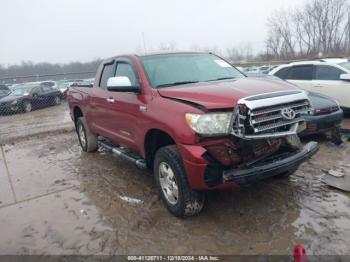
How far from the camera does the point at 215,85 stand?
388 cm

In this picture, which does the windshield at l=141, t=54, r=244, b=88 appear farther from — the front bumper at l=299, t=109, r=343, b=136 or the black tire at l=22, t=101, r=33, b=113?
the black tire at l=22, t=101, r=33, b=113

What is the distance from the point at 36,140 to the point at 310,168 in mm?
7526

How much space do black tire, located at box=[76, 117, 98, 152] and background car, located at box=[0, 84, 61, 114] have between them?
11136 mm

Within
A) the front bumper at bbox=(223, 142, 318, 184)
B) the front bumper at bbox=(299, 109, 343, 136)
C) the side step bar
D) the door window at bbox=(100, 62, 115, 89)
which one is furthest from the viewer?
the front bumper at bbox=(299, 109, 343, 136)

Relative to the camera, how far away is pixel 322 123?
6414mm

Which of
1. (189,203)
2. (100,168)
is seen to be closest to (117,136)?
(100,168)

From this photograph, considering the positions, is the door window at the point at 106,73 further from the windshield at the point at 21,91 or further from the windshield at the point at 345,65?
the windshield at the point at 21,91

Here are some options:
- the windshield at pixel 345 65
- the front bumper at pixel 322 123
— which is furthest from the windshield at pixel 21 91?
the front bumper at pixel 322 123

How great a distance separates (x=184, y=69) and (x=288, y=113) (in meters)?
1.63

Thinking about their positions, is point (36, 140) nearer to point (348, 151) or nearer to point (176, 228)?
point (176, 228)

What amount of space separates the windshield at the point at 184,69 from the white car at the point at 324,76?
184 inches

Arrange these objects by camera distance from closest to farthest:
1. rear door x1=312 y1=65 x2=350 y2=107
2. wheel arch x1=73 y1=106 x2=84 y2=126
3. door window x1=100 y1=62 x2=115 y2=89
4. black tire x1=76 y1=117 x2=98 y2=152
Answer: door window x1=100 y1=62 x2=115 y2=89 < black tire x1=76 y1=117 x2=98 y2=152 < wheel arch x1=73 y1=106 x2=84 y2=126 < rear door x1=312 y1=65 x2=350 y2=107

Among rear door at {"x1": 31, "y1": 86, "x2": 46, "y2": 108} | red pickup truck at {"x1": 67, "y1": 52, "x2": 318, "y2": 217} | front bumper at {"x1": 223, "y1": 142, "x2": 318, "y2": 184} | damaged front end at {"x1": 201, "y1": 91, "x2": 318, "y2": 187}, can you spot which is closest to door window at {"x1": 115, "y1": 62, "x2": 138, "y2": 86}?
red pickup truck at {"x1": 67, "y1": 52, "x2": 318, "y2": 217}

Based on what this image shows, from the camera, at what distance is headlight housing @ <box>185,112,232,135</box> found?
3.30 m
